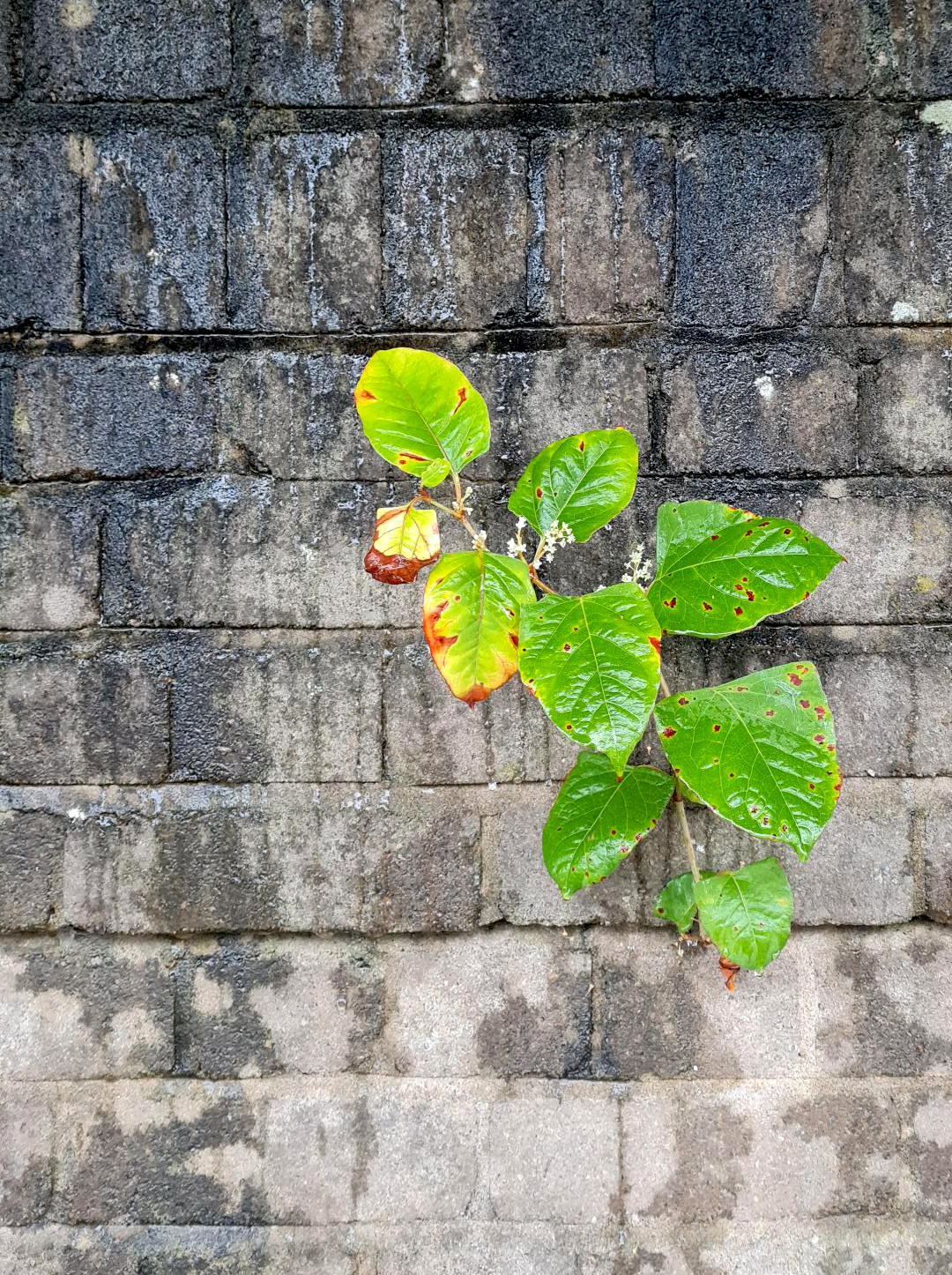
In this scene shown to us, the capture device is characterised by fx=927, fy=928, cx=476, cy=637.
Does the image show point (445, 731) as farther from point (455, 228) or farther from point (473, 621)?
point (455, 228)

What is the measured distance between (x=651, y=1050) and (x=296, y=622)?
0.87m

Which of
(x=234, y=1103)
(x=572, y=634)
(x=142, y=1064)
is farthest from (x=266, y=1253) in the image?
(x=572, y=634)

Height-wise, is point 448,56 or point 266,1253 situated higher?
point 448,56

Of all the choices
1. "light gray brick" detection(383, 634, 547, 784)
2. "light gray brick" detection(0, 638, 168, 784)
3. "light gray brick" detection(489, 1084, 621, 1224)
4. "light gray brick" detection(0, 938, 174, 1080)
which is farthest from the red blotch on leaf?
"light gray brick" detection(489, 1084, 621, 1224)

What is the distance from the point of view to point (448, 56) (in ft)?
4.73

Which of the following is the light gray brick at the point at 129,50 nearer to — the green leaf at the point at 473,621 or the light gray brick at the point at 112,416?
the light gray brick at the point at 112,416

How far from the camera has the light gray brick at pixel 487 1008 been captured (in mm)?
1457

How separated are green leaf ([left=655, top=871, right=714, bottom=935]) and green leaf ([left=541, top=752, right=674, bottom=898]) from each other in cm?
13

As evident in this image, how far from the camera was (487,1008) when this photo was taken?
1465 mm

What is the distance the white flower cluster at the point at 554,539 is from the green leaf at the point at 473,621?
10cm

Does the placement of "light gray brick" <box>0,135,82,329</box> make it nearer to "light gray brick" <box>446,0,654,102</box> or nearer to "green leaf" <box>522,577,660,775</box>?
"light gray brick" <box>446,0,654,102</box>

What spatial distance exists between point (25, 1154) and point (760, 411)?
64.5 inches

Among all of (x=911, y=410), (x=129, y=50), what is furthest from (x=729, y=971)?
(x=129, y=50)

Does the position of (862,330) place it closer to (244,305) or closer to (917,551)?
(917,551)
